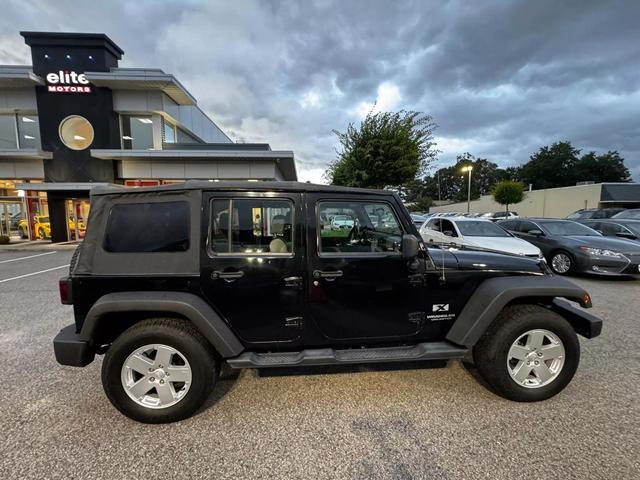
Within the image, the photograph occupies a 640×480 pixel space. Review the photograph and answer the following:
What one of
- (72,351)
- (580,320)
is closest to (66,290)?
(72,351)

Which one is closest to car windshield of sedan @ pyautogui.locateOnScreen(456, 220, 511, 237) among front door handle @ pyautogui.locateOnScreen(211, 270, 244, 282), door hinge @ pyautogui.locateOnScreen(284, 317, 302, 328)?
door hinge @ pyautogui.locateOnScreen(284, 317, 302, 328)

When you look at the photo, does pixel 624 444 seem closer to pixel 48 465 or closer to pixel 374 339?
pixel 374 339

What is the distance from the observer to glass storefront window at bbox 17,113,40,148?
14.8 m

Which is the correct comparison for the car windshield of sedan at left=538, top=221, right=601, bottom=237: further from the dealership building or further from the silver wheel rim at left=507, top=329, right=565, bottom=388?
the dealership building

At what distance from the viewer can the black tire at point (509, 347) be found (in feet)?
8.57

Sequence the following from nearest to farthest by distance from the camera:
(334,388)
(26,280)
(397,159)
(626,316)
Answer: (334,388)
(626,316)
(26,280)
(397,159)

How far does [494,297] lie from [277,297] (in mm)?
1851

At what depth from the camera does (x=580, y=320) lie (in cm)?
281

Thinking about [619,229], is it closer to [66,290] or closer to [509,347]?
[509,347]

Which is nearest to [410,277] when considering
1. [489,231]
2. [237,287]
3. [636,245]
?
[237,287]

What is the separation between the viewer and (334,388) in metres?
2.88

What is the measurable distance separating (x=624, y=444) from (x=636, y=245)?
7.10 m

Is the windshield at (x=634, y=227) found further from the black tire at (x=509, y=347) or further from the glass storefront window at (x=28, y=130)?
the glass storefront window at (x=28, y=130)

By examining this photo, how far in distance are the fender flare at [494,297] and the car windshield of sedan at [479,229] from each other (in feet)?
18.1
